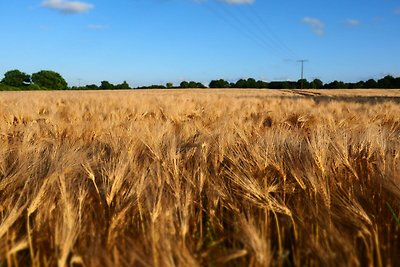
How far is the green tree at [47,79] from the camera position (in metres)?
64.0

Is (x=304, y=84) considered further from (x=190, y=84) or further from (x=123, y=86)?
(x=123, y=86)

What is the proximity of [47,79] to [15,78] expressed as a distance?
5.32m

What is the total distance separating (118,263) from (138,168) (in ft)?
2.54

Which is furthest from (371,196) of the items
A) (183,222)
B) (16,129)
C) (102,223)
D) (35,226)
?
(16,129)

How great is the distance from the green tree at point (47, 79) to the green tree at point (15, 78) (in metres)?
1.82

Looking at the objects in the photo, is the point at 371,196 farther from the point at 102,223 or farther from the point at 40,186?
the point at 40,186

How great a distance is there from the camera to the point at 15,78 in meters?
63.6

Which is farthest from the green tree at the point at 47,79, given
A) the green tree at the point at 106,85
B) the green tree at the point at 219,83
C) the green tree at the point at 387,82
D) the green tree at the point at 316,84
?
the green tree at the point at 387,82

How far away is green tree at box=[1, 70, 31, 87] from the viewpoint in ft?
208

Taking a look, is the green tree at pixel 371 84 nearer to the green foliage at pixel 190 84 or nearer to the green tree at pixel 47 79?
the green foliage at pixel 190 84

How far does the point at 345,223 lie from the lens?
125cm

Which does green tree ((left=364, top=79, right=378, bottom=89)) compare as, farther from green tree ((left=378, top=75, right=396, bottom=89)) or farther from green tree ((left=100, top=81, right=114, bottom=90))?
green tree ((left=100, top=81, right=114, bottom=90))

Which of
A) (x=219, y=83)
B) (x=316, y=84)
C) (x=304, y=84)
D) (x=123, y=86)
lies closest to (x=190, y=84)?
(x=219, y=83)

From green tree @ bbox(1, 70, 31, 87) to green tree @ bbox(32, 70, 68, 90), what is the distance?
5.96 ft
